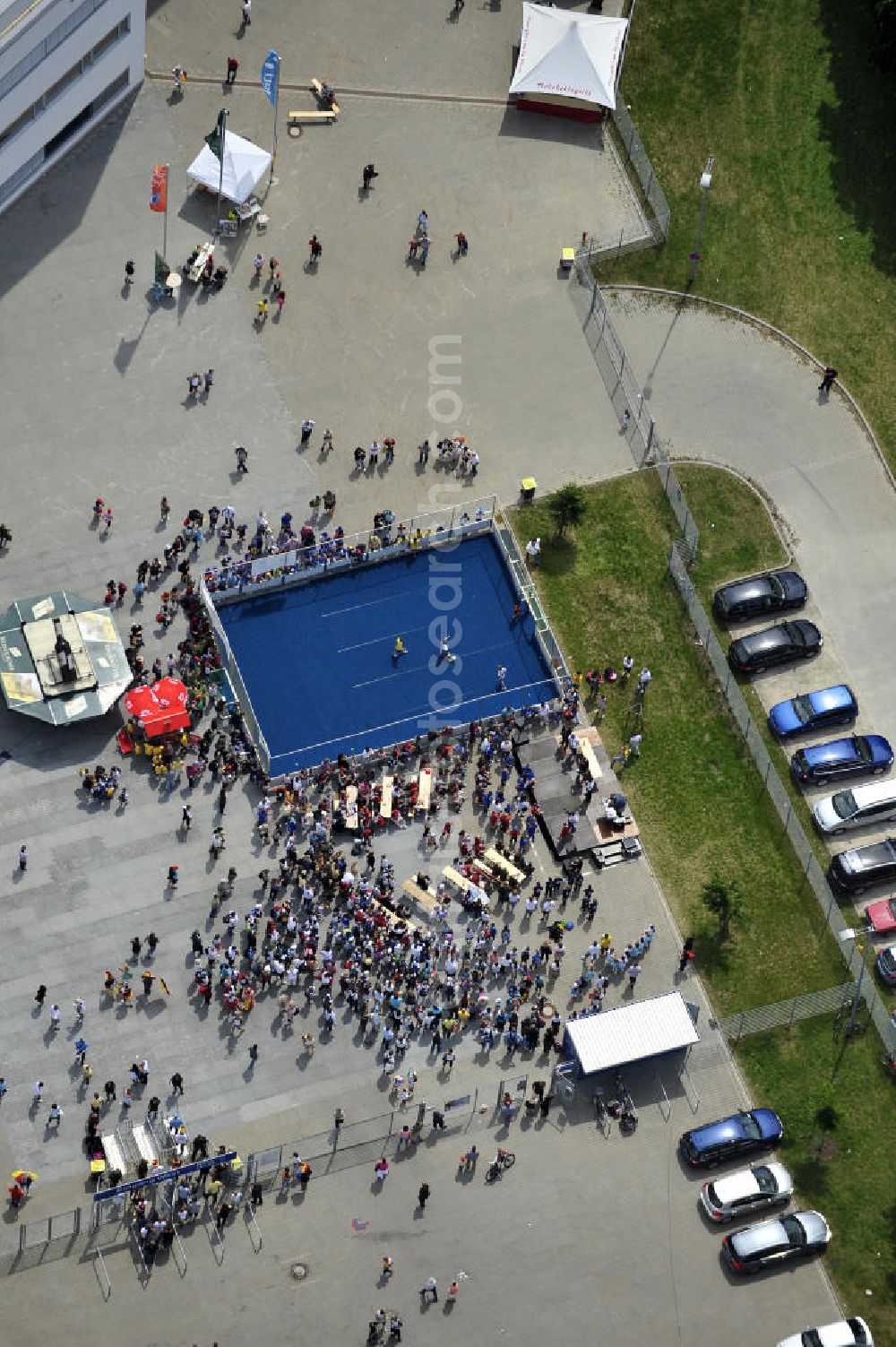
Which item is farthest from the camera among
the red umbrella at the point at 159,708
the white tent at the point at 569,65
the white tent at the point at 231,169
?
the white tent at the point at 569,65

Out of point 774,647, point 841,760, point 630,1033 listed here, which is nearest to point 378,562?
point 774,647

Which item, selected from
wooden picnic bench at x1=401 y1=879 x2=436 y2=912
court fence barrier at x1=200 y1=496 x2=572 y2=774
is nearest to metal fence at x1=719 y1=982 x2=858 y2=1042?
wooden picnic bench at x1=401 y1=879 x2=436 y2=912

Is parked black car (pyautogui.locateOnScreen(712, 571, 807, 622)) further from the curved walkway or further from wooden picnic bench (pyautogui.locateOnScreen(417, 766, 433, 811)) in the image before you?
wooden picnic bench (pyautogui.locateOnScreen(417, 766, 433, 811))

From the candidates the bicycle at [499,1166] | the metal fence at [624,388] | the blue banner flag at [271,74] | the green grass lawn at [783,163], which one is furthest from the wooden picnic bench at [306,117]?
the bicycle at [499,1166]

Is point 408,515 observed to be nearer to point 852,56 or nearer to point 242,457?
point 242,457

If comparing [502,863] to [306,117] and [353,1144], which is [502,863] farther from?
[306,117]

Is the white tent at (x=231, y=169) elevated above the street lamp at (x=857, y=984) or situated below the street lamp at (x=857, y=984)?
above

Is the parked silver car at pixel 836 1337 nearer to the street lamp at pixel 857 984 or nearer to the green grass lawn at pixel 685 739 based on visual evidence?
the street lamp at pixel 857 984
